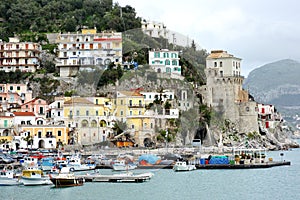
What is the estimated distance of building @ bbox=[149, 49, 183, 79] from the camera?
8194cm

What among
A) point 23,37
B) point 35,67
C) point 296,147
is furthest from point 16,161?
point 296,147

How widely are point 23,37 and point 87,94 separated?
15.0m

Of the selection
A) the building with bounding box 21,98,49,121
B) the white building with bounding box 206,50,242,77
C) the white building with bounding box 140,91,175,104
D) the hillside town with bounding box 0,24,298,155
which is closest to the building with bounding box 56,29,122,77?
the hillside town with bounding box 0,24,298,155

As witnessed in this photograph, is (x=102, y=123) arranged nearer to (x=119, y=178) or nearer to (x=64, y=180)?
(x=119, y=178)

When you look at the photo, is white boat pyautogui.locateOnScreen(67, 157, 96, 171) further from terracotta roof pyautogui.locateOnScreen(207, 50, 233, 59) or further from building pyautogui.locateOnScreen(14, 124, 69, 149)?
terracotta roof pyautogui.locateOnScreen(207, 50, 233, 59)

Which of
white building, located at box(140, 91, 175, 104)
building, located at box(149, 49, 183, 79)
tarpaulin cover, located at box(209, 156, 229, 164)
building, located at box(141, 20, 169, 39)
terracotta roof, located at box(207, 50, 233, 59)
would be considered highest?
building, located at box(141, 20, 169, 39)

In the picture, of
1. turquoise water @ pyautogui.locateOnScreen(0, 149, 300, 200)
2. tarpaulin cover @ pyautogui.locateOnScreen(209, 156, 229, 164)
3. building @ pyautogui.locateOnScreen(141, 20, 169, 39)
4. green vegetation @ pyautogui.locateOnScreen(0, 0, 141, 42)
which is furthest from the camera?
building @ pyautogui.locateOnScreen(141, 20, 169, 39)

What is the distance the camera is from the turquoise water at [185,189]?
148ft

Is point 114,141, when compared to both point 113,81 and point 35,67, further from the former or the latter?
point 35,67

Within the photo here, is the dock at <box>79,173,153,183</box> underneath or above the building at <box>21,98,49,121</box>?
underneath

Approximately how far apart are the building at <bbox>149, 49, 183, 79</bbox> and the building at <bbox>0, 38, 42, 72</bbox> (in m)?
13.2

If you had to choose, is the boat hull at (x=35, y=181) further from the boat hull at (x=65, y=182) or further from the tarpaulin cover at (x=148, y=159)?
the tarpaulin cover at (x=148, y=159)

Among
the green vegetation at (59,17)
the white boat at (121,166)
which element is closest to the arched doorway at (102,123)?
the white boat at (121,166)

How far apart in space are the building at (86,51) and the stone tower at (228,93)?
11.1 m
